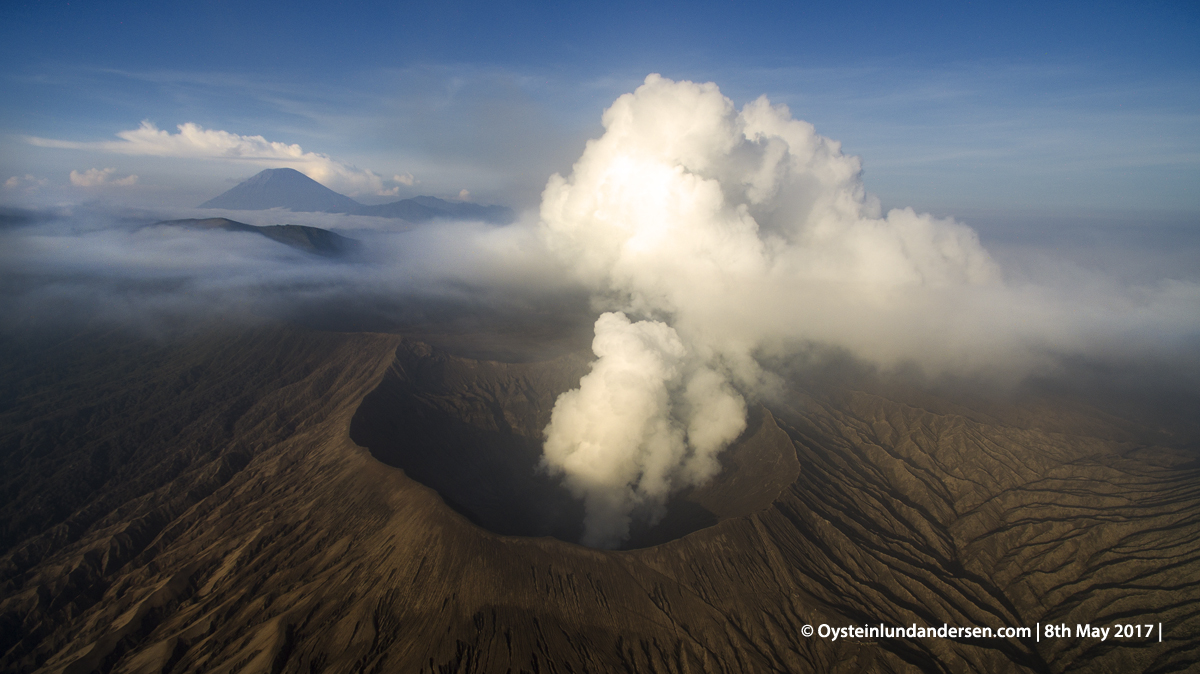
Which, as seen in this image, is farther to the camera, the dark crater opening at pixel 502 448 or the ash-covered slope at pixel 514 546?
the dark crater opening at pixel 502 448

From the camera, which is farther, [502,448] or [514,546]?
[502,448]

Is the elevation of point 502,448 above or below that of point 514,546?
below

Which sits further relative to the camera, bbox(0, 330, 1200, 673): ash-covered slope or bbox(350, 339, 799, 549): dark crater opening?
bbox(350, 339, 799, 549): dark crater opening

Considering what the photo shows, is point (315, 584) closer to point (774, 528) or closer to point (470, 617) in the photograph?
point (470, 617)

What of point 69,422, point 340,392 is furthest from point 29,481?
point 340,392
